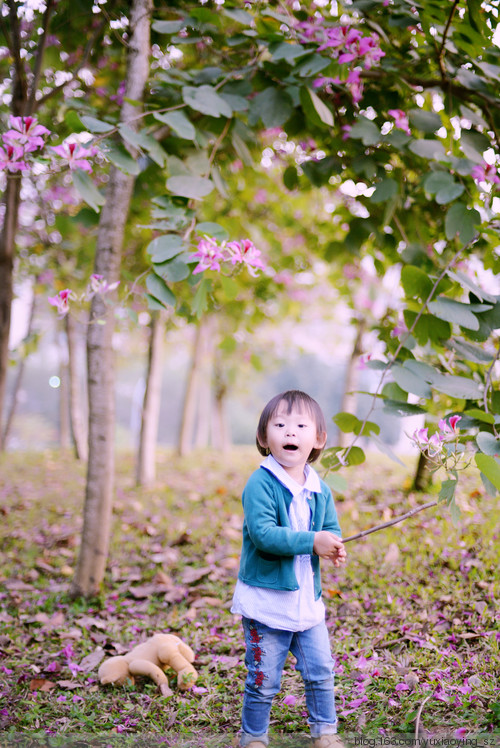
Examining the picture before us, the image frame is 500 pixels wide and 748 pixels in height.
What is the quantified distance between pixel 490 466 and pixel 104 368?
1.86m

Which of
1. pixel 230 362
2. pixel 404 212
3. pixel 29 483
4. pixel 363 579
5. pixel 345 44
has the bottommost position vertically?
pixel 29 483

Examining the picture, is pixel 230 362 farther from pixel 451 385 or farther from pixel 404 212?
pixel 451 385

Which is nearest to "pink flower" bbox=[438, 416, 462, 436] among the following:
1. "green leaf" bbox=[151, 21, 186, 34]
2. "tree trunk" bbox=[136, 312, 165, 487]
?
"green leaf" bbox=[151, 21, 186, 34]

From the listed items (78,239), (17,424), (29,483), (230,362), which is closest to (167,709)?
(29,483)

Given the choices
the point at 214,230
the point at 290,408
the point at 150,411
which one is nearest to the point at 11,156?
the point at 214,230

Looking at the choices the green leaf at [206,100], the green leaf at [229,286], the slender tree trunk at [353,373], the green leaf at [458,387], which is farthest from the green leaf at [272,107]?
the slender tree trunk at [353,373]

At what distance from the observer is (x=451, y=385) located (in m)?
1.90

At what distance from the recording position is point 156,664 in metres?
2.10

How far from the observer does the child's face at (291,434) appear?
1618mm

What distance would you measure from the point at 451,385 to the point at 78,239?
14.5 ft

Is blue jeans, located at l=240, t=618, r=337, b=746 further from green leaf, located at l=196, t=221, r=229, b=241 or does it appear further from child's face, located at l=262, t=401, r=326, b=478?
green leaf, located at l=196, t=221, r=229, b=241

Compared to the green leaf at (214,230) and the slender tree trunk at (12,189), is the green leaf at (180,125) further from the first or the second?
the slender tree trunk at (12,189)

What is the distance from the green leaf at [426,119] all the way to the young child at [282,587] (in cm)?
142

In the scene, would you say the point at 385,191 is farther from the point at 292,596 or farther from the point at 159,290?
the point at 292,596
